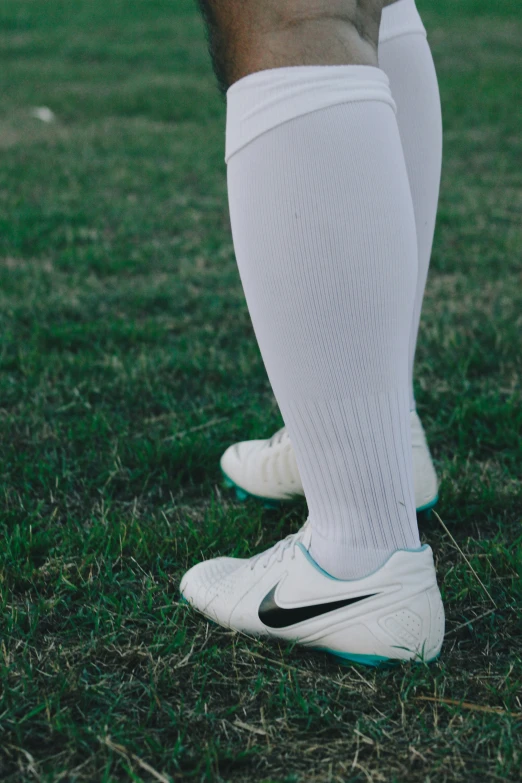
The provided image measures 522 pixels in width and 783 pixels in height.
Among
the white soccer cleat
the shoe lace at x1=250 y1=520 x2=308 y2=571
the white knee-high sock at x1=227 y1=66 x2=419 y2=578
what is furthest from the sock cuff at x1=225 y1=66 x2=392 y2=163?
the white soccer cleat

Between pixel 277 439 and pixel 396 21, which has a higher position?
pixel 396 21

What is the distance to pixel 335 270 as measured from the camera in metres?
0.96

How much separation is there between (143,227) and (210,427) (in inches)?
64.6

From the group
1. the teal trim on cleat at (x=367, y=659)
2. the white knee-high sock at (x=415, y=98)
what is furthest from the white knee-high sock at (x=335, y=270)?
the white knee-high sock at (x=415, y=98)

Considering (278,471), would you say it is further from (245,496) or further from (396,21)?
(396,21)

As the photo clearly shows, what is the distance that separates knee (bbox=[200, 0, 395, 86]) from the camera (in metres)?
0.92

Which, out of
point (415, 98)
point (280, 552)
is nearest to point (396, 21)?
point (415, 98)

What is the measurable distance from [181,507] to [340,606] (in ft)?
1.59

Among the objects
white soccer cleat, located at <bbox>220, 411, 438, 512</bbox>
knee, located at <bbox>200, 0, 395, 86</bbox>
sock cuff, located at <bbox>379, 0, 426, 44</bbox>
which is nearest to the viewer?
knee, located at <bbox>200, 0, 395, 86</bbox>

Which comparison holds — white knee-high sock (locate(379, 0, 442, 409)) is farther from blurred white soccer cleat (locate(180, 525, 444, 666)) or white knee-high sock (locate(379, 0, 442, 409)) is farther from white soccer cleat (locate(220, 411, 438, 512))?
blurred white soccer cleat (locate(180, 525, 444, 666))

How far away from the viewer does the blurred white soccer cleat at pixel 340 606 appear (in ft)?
3.43

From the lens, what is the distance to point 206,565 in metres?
1.21

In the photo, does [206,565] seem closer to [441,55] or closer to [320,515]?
[320,515]

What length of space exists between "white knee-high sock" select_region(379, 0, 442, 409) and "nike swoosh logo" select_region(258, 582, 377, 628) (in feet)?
1.79
